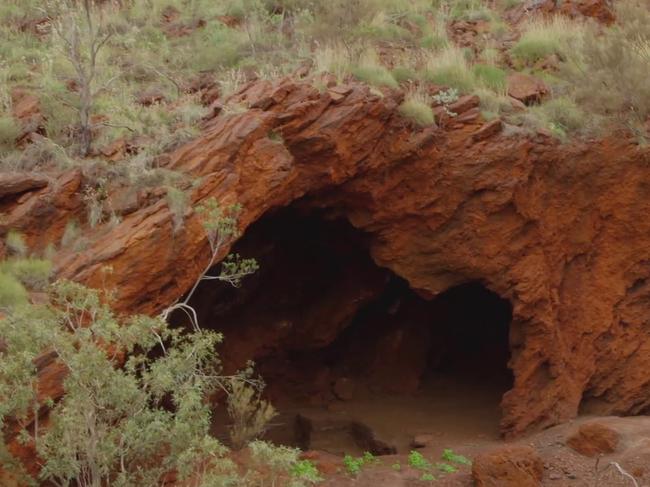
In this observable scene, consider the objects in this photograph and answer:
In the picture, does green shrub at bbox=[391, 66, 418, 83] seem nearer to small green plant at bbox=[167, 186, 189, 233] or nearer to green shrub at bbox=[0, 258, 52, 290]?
small green plant at bbox=[167, 186, 189, 233]

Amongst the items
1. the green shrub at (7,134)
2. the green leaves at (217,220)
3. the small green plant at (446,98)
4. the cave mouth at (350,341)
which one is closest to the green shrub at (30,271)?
the green leaves at (217,220)

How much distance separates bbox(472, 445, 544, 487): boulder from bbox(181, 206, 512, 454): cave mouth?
2.37m

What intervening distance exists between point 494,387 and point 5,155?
7703 millimetres

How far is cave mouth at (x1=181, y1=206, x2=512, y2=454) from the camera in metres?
12.3

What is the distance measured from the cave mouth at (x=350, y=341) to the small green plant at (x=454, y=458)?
108cm

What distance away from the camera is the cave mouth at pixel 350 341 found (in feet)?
40.3

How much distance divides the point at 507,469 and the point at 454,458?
1476 mm

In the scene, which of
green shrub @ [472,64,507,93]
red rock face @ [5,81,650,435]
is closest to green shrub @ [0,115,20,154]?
red rock face @ [5,81,650,435]

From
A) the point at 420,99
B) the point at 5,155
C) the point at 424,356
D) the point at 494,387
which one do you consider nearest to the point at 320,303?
the point at 424,356

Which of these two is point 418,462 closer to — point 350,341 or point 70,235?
point 350,341

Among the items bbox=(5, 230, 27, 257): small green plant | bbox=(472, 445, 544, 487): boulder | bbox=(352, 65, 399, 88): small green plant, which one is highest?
bbox=(352, 65, 399, 88): small green plant

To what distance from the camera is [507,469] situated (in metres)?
9.00

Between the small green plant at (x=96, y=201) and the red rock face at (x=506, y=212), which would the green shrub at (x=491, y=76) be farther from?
the small green plant at (x=96, y=201)

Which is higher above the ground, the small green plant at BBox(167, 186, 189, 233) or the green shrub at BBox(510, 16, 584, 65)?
the green shrub at BBox(510, 16, 584, 65)
